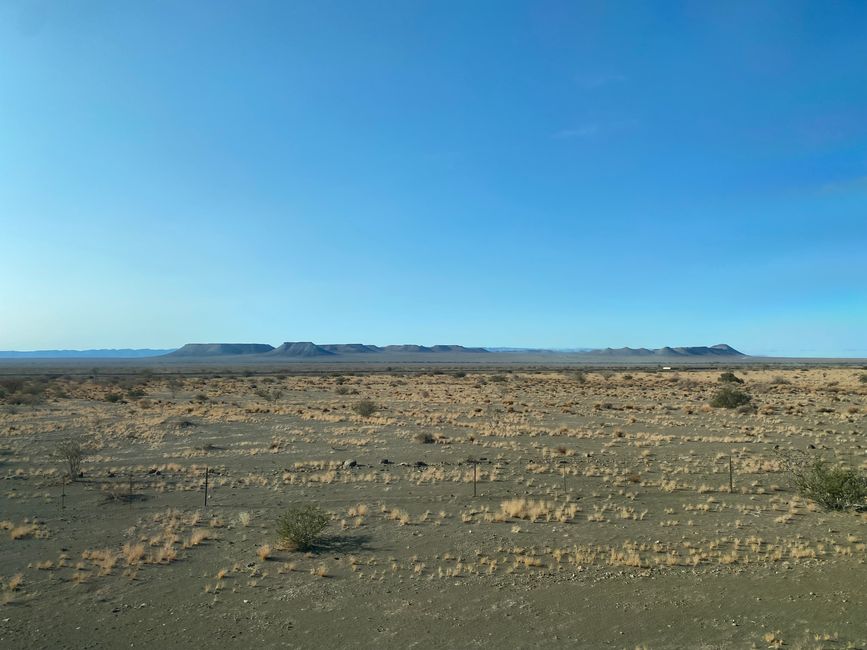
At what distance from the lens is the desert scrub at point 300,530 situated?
13391mm

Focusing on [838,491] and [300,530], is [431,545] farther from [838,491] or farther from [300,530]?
[838,491]

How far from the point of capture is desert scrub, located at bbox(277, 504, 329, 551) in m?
13.4

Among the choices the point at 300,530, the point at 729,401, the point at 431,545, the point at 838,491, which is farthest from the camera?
the point at 729,401

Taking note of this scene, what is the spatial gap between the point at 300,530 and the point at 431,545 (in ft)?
9.61

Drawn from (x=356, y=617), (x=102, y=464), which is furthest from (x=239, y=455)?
(x=356, y=617)

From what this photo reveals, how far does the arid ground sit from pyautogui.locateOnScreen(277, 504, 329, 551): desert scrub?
1.05ft

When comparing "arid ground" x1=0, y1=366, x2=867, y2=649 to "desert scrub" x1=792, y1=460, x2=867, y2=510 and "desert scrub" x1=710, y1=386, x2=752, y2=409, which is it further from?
"desert scrub" x1=710, y1=386, x2=752, y2=409

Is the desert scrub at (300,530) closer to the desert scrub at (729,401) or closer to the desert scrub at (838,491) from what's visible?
the desert scrub at (838,491)

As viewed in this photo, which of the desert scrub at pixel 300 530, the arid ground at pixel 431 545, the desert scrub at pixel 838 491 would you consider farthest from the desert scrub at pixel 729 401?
the desert scrub at pixel 300 530

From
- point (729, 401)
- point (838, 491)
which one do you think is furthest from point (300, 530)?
point (729, 401)

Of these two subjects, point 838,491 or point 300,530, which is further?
point 838,491

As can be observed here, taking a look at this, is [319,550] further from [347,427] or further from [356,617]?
[347,427]

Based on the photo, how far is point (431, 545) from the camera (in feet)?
45.3

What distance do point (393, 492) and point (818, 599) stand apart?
11806 mm
